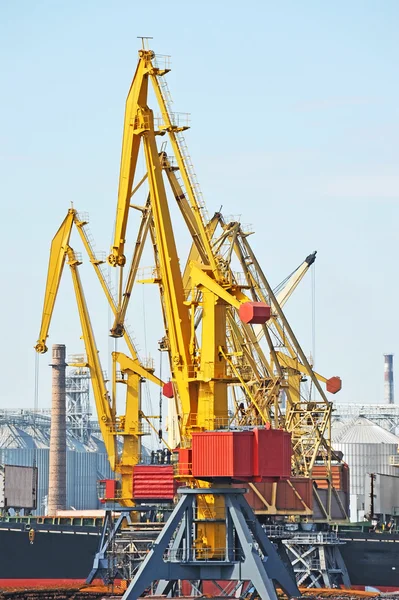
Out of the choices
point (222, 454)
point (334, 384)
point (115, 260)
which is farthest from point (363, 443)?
point (222, 454)

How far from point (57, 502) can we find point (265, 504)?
53568 mm

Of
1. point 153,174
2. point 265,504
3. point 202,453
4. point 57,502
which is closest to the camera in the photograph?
point 202,453

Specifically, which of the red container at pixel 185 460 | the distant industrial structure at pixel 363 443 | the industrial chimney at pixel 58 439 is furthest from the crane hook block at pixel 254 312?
the distant industrial structure at pixel 363 443

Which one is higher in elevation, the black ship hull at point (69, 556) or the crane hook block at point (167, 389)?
the crane hook block at point (167, 389)

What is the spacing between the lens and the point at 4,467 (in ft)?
323

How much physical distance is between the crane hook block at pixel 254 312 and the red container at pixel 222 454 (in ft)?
14.2

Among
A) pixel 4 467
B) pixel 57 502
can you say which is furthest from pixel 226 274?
pixel 57 502

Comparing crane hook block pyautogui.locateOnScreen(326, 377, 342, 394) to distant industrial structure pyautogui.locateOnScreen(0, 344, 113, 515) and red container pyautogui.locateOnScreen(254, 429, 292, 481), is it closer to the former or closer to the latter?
red container pyautogui.locateOnScreen(254, 429, 292, 481)

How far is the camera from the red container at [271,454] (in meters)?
51.4

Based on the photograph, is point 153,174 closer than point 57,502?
Yes

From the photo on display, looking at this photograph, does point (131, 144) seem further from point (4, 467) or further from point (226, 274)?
point (4, 467)

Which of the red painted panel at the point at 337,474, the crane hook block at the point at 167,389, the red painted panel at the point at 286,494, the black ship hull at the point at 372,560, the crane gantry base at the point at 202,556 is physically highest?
the crane hook block at the point at 167,389

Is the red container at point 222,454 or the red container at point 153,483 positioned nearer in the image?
the red container at point 222,454

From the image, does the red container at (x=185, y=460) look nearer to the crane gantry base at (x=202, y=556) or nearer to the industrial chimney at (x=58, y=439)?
the crane gantry base at (x=202, y=556)
